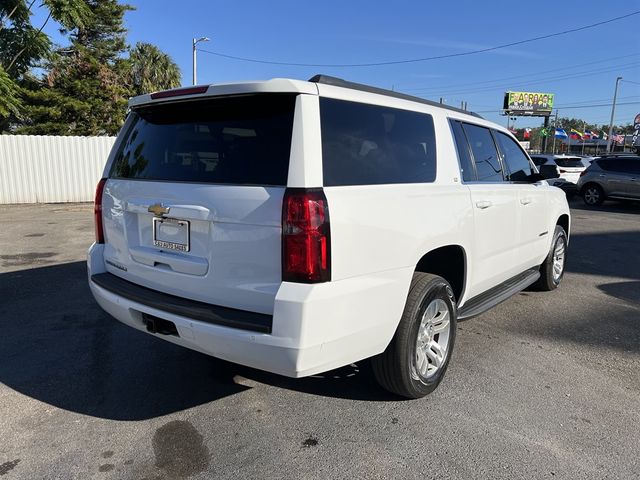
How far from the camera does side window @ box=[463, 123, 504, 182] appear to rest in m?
4.12

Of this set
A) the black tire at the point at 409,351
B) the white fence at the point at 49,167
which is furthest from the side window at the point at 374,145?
the white fence at the point at 49,167

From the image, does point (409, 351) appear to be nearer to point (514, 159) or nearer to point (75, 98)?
point (514, 159)

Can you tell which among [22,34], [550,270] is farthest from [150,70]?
[550,270]

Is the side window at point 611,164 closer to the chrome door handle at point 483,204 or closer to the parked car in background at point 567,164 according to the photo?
the parked car in background at point 567,164

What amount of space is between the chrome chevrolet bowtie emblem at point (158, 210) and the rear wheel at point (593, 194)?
56.1 ft

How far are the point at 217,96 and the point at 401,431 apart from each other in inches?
88.2

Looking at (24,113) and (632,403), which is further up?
(24,113)

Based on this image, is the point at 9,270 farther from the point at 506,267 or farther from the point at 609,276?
the point at 609,276

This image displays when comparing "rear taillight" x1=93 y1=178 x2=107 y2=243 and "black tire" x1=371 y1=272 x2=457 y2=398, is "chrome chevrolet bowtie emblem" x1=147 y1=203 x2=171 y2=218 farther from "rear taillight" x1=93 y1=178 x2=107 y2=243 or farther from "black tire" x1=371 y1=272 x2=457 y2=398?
"black tire" x1=371 y1=272 x2=457 y2=398

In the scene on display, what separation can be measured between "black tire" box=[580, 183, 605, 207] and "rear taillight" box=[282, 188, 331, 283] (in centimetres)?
1694

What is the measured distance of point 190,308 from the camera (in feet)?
9.24

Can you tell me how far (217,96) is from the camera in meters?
2.82

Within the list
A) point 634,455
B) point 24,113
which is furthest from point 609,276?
point 24,113

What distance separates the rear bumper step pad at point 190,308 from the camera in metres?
2.58
